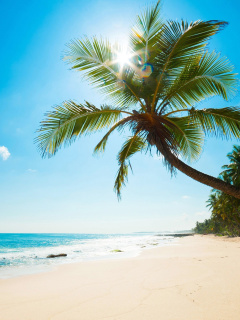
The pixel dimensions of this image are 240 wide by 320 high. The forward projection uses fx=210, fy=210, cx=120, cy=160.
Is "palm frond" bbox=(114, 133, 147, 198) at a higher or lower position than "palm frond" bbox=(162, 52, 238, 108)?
lower

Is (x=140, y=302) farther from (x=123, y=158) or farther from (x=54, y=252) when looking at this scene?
(x=54, y=252)

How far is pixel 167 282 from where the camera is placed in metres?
4.43

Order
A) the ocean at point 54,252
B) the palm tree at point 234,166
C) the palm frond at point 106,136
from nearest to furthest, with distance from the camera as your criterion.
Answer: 1. the palm frond at point 106,136
2. the ocean at point 54,252
3. the palm tree at point 234,166

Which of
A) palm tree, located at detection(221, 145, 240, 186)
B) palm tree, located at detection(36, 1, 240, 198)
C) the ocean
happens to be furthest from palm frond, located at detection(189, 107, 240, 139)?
palm tree, located at detection(221, 145, 240, 186)

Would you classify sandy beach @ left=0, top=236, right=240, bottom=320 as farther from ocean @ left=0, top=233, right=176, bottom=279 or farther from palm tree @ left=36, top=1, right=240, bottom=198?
ocean @ left=0, top=233, right=176, bottom=279

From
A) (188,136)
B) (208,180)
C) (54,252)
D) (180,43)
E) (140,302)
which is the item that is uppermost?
(180,43)

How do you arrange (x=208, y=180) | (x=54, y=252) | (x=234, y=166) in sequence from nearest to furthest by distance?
(x=208, y=180), (x=54, y=252), (x=234, y=166)

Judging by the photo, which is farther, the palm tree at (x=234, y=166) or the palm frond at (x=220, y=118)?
the palm tree at (x=234, y=166)

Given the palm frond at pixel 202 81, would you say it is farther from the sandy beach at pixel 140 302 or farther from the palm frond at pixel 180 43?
the sandy beach at pixel 140 302

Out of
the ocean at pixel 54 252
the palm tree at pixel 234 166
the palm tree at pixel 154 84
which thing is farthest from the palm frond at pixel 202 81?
the palm tree at pixel 234 166

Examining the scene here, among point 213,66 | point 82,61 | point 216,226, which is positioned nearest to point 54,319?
point 82,61

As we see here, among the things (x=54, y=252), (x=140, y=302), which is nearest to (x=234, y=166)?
(x=54, y=252)

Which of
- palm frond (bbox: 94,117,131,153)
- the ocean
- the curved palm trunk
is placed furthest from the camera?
the ocean

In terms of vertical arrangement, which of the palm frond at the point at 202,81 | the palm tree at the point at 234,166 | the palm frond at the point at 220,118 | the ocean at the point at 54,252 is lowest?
the ocean at the point at 54,252
